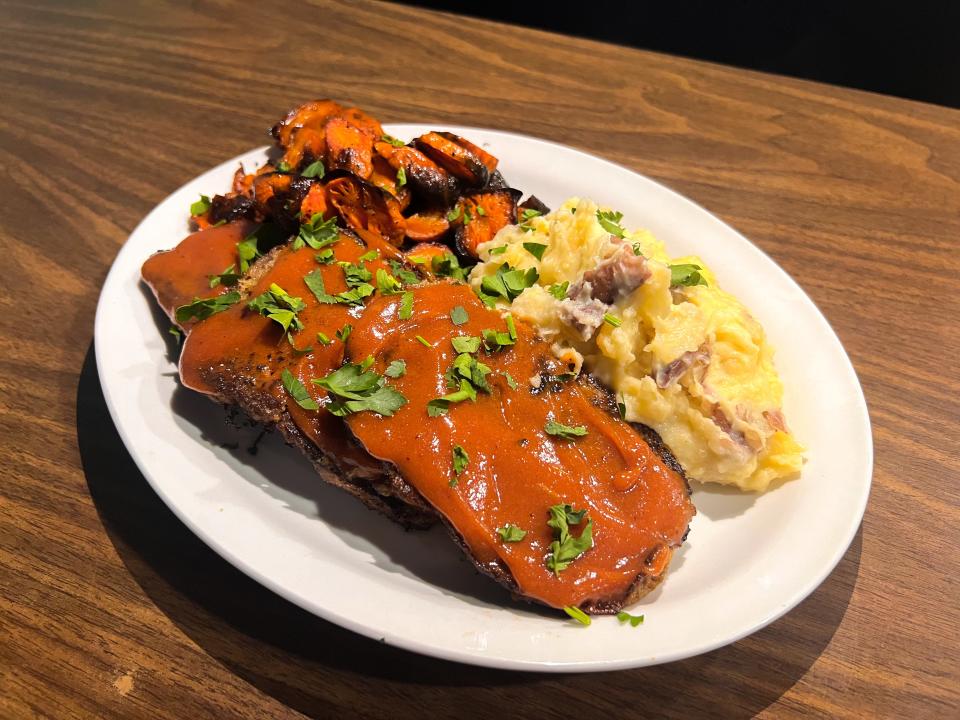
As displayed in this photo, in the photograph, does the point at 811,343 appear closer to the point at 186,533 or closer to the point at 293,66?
the point at 186,533

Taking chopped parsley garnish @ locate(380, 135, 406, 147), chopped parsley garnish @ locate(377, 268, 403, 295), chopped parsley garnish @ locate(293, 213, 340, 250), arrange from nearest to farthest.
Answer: chopped parsley garnish @ locate(377, 268, 403, 295), chopped parsley garnish @ locate(293, 213, 340, 250), chopped parsley garnish @ locate(380, 135, 406, 147)

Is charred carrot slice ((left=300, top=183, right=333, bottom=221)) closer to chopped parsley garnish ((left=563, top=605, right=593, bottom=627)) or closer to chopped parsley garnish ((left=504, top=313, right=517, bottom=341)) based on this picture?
chopped parsley garnish ((left=504, top=313, right=517, bottom=341))

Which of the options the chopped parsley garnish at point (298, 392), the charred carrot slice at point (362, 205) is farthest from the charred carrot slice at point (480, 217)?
the chopped parsley garnish at point (298, 392)

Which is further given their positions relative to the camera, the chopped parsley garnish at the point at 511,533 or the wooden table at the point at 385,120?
the wooden table at the point at 385,120

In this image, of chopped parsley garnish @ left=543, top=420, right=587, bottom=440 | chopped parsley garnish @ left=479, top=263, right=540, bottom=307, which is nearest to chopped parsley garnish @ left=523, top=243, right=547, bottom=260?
chopped parsley garnish @ left=479, top=263, right=540, bottom=307

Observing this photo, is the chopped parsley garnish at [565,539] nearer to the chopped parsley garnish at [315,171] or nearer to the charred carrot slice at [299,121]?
the chopped parsley garnish at [315,171]

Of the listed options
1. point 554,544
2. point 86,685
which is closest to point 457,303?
Answer: point 554,544
